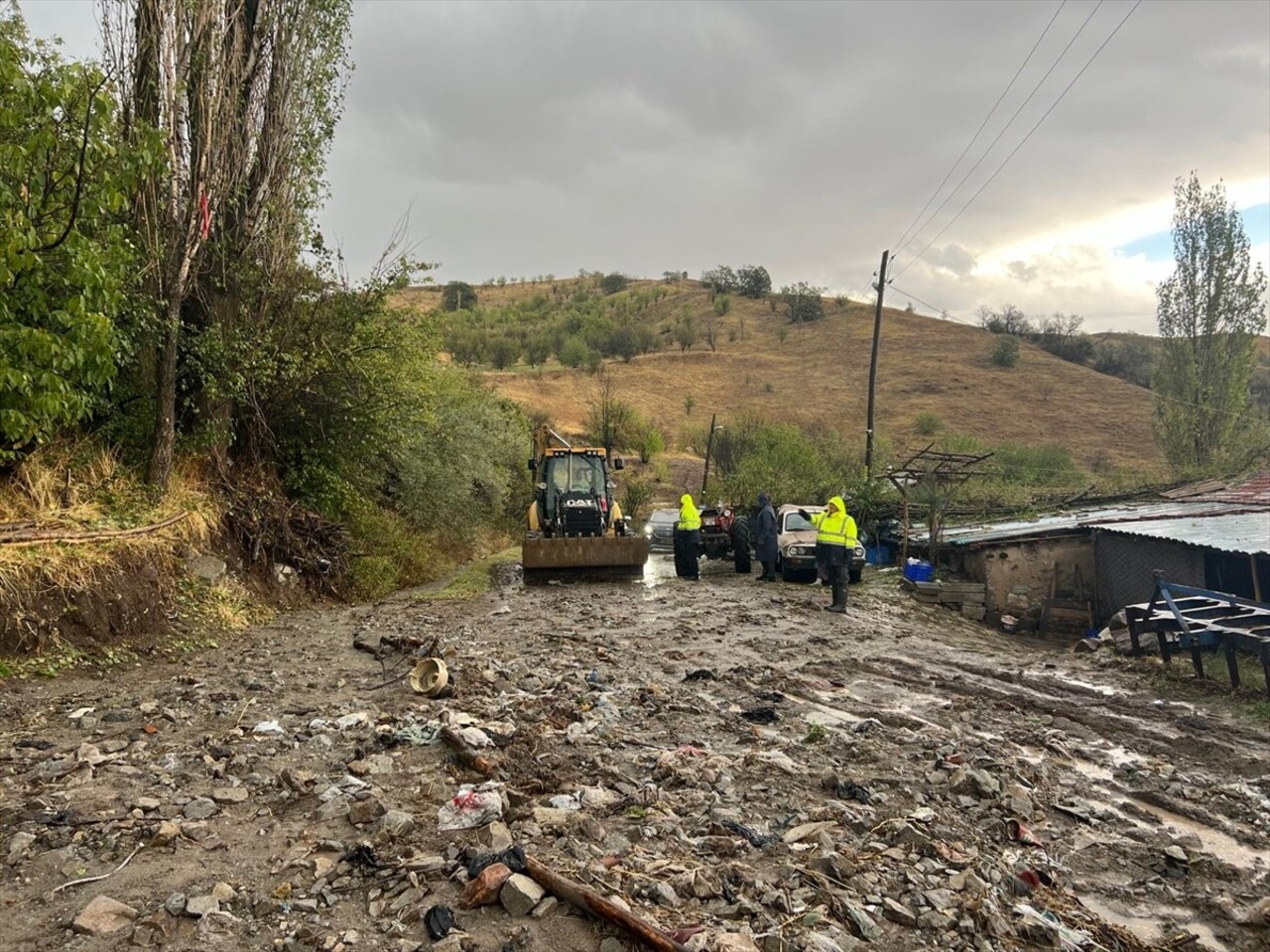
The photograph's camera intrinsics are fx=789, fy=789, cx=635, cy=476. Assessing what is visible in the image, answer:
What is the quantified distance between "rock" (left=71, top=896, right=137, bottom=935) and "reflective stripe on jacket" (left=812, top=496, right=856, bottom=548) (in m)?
11.1

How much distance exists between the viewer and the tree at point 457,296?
8669 cm

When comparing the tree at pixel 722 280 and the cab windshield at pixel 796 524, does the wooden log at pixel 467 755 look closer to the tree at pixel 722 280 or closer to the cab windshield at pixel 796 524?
the cab windshield at pixel 796 524

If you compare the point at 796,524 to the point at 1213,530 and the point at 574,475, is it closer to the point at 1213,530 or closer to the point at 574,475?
the point at 574,475

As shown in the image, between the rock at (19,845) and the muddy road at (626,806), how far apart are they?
0.06 feet

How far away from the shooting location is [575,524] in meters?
16.9

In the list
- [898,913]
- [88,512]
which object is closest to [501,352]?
[88,512]

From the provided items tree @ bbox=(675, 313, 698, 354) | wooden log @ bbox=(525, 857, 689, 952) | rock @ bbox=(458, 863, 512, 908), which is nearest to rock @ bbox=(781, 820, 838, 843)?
wooden log @ bbox=(525, 857, 689, 952)

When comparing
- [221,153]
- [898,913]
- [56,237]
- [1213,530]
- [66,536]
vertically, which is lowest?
[898,913]

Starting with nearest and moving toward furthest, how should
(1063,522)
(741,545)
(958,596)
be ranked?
(958,596) → (1063,522) → (741,545)

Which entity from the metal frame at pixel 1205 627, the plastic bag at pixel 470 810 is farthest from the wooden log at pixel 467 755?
the metal frame at pixel 1205 627

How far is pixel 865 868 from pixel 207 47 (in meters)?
12.2

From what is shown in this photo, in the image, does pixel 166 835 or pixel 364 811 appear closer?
pixel 166 835

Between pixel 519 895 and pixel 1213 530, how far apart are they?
543 inches

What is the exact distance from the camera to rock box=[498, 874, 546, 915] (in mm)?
3275
